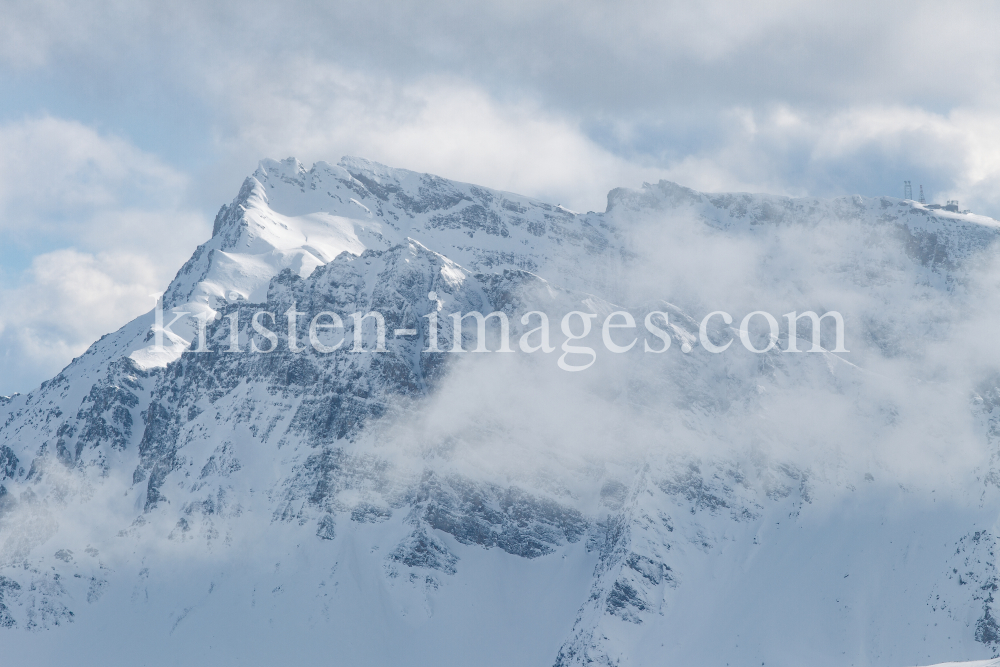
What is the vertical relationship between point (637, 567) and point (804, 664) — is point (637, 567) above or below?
above

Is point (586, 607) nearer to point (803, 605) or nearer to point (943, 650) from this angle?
point (803, 605)

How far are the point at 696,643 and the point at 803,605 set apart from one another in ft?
63.7

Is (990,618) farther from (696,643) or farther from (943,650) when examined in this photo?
(696,643)

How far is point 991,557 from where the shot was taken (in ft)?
624

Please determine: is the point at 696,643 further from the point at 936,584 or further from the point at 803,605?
the point at 936,584

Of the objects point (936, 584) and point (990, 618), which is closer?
point (990, 618)

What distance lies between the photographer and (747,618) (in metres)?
196

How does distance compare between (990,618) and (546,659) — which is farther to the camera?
(546,659)

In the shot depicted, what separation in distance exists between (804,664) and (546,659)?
39.3 metres

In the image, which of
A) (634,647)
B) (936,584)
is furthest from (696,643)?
(936,584)

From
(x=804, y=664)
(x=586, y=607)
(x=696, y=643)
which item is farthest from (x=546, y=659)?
(x=804, y=664)

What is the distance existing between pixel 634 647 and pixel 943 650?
144ft

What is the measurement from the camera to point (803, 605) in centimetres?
19788

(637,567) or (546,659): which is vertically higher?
(637,567)
